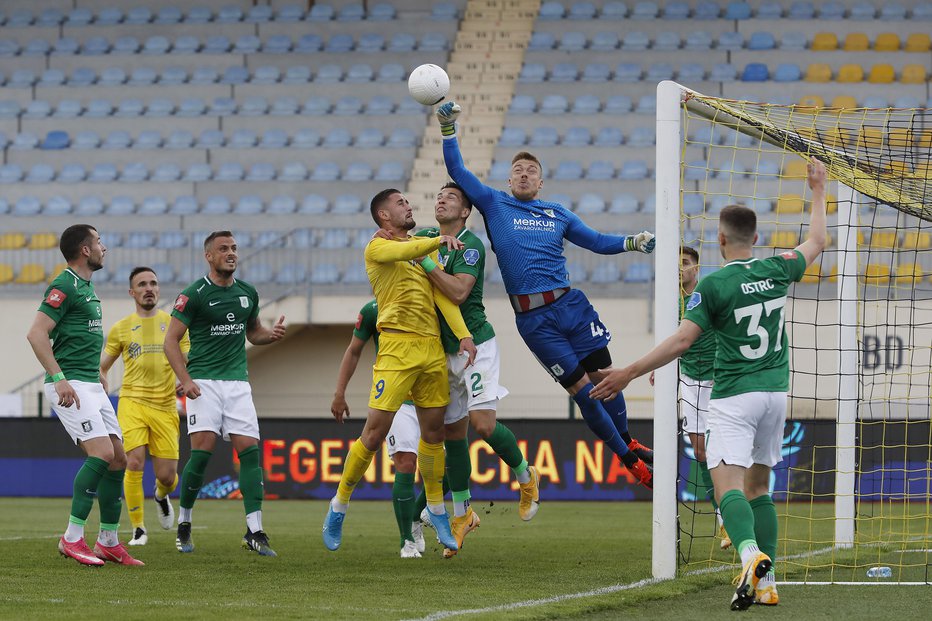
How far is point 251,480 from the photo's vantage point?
9.36 meters

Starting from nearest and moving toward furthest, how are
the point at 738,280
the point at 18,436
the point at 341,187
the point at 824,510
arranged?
the point at 738,280
the point at 824,510
the point at 18,436
the point at 341,187

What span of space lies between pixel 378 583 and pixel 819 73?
19.3m

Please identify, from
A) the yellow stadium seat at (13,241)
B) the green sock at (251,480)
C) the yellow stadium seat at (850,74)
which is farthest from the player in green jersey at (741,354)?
the yellow stadium seat at (850,74)

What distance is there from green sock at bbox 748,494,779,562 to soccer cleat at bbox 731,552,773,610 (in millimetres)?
630

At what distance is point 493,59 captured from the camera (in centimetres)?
2588

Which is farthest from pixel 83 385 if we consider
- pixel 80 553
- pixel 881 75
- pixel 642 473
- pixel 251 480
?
pixel 881 75

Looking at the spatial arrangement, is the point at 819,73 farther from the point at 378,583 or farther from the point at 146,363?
the point at 378,583

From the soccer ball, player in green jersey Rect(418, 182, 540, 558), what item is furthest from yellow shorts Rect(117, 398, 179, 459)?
the soccer ball

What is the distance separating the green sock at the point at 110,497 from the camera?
29.4ft

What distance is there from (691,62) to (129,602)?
793 inches

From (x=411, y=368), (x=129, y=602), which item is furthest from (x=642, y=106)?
(x=129, y=602)

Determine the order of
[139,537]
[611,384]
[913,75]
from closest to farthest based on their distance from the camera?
1. [611,384]
2. [139,537]
3. [913,75]

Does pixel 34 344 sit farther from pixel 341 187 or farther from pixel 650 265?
pixel 341 187

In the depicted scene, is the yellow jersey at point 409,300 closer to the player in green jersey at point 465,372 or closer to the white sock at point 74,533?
the player in green jersey at point 465,372
